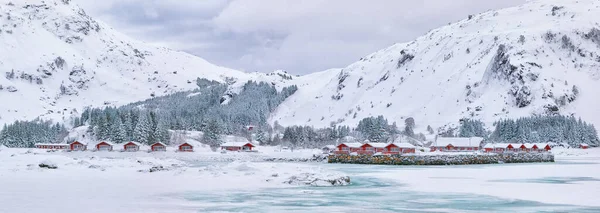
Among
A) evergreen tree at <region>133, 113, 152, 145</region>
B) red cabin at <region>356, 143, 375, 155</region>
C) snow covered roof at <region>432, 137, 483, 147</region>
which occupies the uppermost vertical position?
evergreen tree at <region>133, 113, 152, 145</region>

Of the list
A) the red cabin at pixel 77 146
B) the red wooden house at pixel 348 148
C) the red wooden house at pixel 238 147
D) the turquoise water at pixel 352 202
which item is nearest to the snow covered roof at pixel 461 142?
the red wooden house at pixel 348 148

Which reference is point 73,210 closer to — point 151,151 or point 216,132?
point 151,151

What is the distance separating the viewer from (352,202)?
38.0 metres

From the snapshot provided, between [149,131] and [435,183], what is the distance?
116672 millimetres

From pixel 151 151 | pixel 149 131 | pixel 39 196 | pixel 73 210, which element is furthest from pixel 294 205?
pixel 149 131

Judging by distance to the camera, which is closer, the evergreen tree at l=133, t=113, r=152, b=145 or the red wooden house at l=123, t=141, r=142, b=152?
the red wooden house at l=123, t=141, r=142, b=152

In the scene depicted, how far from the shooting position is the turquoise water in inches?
1361

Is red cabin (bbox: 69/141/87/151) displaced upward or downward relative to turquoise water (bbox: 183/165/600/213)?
upward

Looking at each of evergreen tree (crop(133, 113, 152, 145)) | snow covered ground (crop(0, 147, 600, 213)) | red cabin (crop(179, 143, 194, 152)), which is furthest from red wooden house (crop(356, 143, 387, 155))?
snow covered ground (crop(0, 147, 600, 213))

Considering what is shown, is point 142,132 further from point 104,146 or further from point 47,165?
point 47,165

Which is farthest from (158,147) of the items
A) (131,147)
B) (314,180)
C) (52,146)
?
(314,180)

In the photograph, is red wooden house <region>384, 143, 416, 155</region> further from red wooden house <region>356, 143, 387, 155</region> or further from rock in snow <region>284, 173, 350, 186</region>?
rock in snow <region>284, 173, 350, 186</region>

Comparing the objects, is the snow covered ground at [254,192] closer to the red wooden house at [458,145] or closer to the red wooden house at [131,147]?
the red wooden house at [131,147]

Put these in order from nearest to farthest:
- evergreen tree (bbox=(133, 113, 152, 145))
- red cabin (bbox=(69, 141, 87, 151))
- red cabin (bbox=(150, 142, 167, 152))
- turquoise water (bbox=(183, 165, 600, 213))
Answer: turquoise water (bbox=(183, 165, 600, 213))
red cabin (bbox=(150, 142, 167, 152))
evergreen tree (bbox=(133, 113, 152, 145))
red cabin (bbox=(69, 141, 87, 151))
